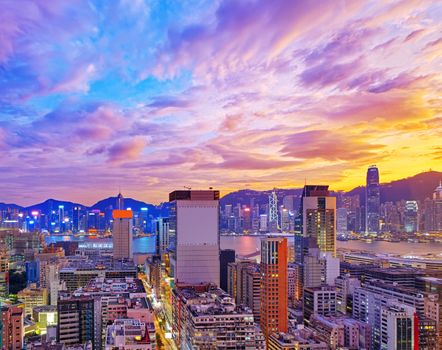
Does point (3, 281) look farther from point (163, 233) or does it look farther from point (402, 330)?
point (402, 330)

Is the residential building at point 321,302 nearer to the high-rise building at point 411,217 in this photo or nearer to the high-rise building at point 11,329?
the high-rise building at point 11,329

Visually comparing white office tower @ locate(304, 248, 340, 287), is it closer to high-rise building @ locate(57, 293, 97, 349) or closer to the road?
the road

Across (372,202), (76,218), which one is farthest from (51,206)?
(372,202)

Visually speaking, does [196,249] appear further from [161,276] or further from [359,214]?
[359,214]

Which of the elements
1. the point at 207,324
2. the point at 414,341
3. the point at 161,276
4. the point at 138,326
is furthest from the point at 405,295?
the point at 161,276

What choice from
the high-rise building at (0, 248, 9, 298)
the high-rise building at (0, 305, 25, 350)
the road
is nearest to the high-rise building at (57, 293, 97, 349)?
the high-rise building at (0, 305, 25, 350)
